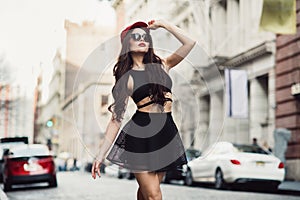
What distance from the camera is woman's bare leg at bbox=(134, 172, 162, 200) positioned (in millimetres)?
4277

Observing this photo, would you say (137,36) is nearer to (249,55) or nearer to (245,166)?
(245,166)

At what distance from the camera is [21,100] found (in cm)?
3284

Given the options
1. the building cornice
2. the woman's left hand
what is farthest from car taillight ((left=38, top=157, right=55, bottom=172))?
the woman's left hand

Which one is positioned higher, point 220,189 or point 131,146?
point 131,146

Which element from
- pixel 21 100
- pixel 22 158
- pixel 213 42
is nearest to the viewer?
pixel 22 158

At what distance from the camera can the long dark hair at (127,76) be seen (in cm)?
434

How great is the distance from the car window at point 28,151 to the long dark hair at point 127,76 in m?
13.1

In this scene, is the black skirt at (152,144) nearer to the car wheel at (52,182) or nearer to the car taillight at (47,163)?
the car taillight at (47,163)

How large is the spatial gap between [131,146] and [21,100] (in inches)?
1150

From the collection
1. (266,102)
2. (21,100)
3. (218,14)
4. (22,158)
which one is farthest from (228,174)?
(21,100)

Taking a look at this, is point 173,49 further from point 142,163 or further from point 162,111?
point 142,163

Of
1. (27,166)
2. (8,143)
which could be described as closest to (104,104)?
(27,166)

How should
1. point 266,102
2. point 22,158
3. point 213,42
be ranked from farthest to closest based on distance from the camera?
point 213,42 < point 266,102 < point 22,158

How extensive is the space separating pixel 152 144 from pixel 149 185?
0.28 metres
